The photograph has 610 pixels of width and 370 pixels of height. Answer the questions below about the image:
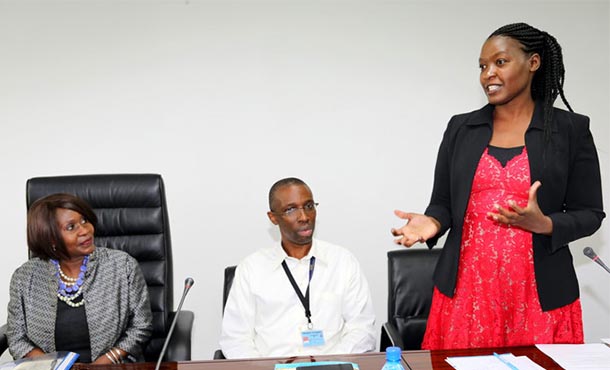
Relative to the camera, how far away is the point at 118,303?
2277 millimetres

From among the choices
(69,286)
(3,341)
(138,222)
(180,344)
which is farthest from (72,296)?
(180,344)

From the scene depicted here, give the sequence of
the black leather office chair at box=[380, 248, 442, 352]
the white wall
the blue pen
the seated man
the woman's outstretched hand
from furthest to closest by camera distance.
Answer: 1. the white wall
2. the black leather office chair at box=[380, 248, 442, 352]
3. the seated man
4. the woman's outstretched hand
5. the blue pen

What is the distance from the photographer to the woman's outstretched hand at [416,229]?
65.5 inches

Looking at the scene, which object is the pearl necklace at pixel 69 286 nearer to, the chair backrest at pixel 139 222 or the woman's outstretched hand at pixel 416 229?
the chair backrest at pixel 139 222

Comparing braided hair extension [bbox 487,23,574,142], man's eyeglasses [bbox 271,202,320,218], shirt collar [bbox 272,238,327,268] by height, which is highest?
braided hair extension [bbox 487,23,574,142]

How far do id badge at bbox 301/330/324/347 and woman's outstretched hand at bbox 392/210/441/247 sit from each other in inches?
22.7

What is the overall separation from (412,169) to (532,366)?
1.76 meters

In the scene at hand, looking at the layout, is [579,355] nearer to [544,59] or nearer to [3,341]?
[544,59]

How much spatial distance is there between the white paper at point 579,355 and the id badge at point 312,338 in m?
0.73

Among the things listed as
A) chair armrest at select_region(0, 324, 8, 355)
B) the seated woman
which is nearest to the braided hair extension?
the seated woman

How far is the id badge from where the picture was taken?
206 centimetres

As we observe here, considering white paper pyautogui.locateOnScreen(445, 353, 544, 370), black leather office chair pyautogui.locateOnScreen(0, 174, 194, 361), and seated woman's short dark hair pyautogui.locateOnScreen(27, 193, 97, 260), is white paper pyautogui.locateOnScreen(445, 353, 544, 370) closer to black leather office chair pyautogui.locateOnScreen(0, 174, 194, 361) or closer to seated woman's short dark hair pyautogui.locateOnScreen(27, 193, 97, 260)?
black leather office chair pyautogui.locateOnScreen(0, 174, 194, 361)

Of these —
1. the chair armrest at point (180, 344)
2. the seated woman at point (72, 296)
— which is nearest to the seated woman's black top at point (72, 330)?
the seated woman at point (72, 296)

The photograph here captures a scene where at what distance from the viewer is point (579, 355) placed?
5.15ft
